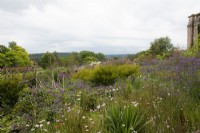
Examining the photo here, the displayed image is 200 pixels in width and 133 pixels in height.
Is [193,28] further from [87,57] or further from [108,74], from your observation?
[87,57]

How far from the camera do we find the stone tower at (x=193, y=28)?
23469 millimetres

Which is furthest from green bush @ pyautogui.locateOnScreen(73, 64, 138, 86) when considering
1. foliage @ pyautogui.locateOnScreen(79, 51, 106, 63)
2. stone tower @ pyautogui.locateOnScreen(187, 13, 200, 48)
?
foliage @ pyautogui.locateOnScreen(79, 51, 106, 63)

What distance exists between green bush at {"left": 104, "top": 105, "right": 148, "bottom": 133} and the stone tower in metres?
22.1

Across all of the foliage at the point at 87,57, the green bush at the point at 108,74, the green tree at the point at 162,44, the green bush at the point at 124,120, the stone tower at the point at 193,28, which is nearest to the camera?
the green bush at the point at 124,120

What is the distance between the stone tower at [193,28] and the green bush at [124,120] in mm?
22136

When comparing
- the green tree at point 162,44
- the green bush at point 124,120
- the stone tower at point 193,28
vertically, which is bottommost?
the green bush at point 124,120

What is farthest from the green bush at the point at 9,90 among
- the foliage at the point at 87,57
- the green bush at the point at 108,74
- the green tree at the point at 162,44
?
the foliage at the point at 87,57

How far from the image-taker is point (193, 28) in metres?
24.5

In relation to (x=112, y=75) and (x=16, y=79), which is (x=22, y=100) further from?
(x=112, y=75)

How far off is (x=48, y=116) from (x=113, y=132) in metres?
1.68

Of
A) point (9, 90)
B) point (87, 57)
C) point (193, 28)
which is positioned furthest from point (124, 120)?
point (87, 57)

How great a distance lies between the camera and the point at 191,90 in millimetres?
4270

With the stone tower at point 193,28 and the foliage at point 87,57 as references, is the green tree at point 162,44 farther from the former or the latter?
the foliage at point 87,57

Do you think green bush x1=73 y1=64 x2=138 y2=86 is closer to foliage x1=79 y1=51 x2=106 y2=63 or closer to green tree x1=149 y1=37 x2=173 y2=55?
green tree x1=149 y1=37 x2=173 y2=55
